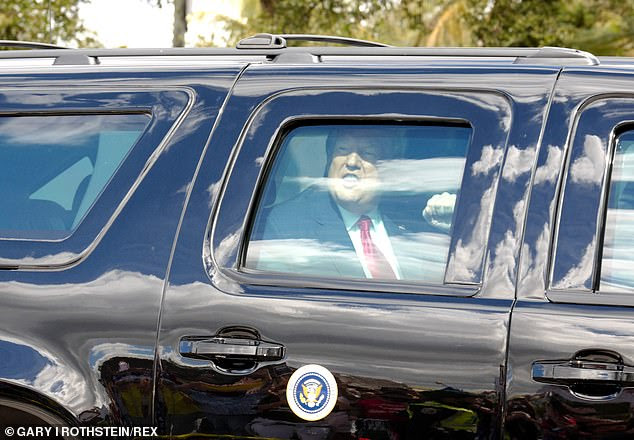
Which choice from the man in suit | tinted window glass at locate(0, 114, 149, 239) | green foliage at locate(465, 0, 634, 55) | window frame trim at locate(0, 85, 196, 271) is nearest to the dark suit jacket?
the man in suit

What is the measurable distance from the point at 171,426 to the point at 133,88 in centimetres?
91

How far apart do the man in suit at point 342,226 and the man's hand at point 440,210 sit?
0.06 m

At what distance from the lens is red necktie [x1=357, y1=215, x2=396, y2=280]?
280cm

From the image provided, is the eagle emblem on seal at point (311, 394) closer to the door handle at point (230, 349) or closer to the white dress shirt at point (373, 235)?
the door handle at point (230, 349)

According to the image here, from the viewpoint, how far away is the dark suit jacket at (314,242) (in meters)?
2.81

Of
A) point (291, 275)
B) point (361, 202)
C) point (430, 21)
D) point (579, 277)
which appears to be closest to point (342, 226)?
point (361, 202)

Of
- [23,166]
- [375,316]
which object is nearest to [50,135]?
[23,166]

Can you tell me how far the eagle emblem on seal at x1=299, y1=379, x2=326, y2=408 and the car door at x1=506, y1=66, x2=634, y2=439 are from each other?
0.42 m

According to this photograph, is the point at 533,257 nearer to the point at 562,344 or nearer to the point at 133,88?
the point at 562,344

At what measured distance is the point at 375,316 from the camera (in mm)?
2674

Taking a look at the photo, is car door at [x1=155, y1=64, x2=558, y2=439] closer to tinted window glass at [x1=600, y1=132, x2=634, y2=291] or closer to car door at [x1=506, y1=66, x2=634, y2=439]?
car door at [x1=506, y1=66, x2=634, y2=439]

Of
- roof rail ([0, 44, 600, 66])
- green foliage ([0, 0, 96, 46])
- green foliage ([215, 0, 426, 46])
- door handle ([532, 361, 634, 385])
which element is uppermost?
green foliage ([215, 0, 426, 46])

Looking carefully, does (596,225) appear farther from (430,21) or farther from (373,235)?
(430,21)

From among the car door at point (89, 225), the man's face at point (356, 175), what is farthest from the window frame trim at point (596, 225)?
the car door at point (89, 225)
